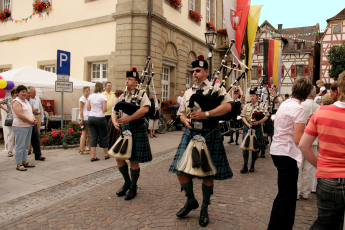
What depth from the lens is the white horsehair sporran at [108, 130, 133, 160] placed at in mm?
4023

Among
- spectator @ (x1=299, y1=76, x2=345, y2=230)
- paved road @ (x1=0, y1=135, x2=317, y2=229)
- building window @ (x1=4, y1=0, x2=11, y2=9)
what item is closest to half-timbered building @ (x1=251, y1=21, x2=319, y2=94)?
building window @ (x1=4, y1=0, x2=11, y2=9)

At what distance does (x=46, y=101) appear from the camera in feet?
42.2

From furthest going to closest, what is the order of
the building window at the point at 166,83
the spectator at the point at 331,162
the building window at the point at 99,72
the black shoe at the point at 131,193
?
the building window at the point at 166,83
the building window at the point at 99,72
the black shoe at the point at 131,193
the spectator at the point at 331,162

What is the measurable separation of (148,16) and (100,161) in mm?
7168

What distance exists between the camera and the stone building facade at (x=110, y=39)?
1154cm

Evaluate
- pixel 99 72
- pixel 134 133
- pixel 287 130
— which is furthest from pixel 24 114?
pixel 99 72

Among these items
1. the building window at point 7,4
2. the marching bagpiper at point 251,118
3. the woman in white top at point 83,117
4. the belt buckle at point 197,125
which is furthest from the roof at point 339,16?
the belt buckle at point 197,125

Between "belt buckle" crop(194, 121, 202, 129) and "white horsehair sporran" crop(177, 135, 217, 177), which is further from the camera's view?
"belt buckle" crop(194, 121, 202, 129)

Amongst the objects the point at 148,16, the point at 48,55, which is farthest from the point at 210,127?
the point at 48,55

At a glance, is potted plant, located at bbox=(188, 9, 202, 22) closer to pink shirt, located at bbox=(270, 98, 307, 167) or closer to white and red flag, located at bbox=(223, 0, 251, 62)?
white and red flag, located at bbox=(223, 0, 251, 62)

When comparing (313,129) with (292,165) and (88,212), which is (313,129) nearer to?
(292,165)

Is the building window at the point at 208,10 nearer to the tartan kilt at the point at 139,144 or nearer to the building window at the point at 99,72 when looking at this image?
the building window at the point at 99,72

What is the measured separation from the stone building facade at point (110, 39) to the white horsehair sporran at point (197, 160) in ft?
27.7

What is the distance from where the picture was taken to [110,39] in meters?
12.0
